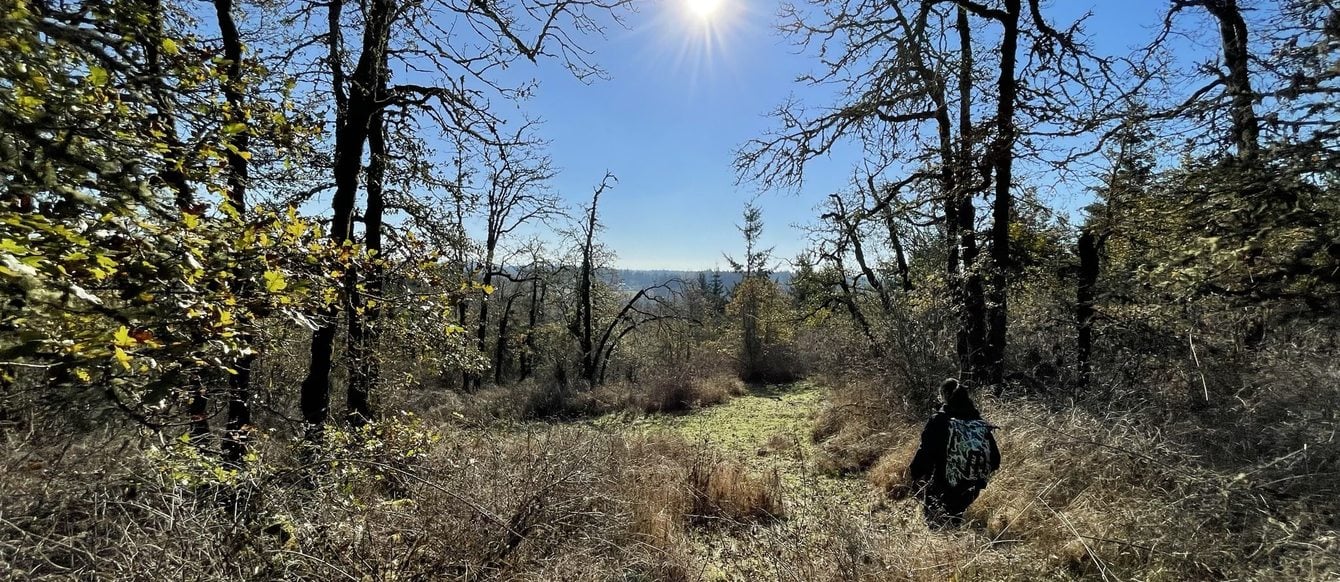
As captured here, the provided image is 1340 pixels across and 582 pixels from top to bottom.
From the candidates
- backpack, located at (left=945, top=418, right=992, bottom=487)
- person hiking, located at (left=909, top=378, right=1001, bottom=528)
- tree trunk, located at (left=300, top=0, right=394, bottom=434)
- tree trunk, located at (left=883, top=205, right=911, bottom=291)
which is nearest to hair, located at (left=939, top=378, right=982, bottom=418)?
person hiking, located at (left=909, top=378, right=1001, bottom=528)

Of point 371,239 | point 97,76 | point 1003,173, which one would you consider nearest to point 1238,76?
point 1003,173

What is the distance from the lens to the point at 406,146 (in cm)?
745

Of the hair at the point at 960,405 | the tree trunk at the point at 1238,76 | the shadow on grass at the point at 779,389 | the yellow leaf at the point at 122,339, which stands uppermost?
the tree trunk at the point at 1238,76

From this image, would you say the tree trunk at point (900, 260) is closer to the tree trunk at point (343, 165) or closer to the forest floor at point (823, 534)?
the forest floor at point (823, 534)

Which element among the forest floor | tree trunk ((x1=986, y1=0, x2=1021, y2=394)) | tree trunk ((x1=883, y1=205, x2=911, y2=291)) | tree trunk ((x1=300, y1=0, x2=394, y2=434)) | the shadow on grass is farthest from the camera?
the shadow on grass

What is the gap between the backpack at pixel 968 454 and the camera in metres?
4.91

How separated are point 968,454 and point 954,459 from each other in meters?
0.13

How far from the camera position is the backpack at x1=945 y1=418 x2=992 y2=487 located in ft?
16.1

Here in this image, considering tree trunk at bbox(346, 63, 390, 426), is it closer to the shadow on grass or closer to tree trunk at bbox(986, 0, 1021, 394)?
tree trunk at bbox(986, 0, 1021, 394)

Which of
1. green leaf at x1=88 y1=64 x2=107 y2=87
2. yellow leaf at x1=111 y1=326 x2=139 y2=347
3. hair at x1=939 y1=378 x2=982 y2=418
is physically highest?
green leaf at x1=88 y1=64 x2=107 y2=87

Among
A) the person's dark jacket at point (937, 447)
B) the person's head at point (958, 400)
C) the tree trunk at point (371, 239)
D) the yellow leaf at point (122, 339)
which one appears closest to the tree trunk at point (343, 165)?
the tree trunk at point (371, 239)

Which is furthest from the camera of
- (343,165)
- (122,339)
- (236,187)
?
(343,165)

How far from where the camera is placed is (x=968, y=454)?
4.93m

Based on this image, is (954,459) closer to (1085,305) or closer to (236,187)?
(1085,305)
